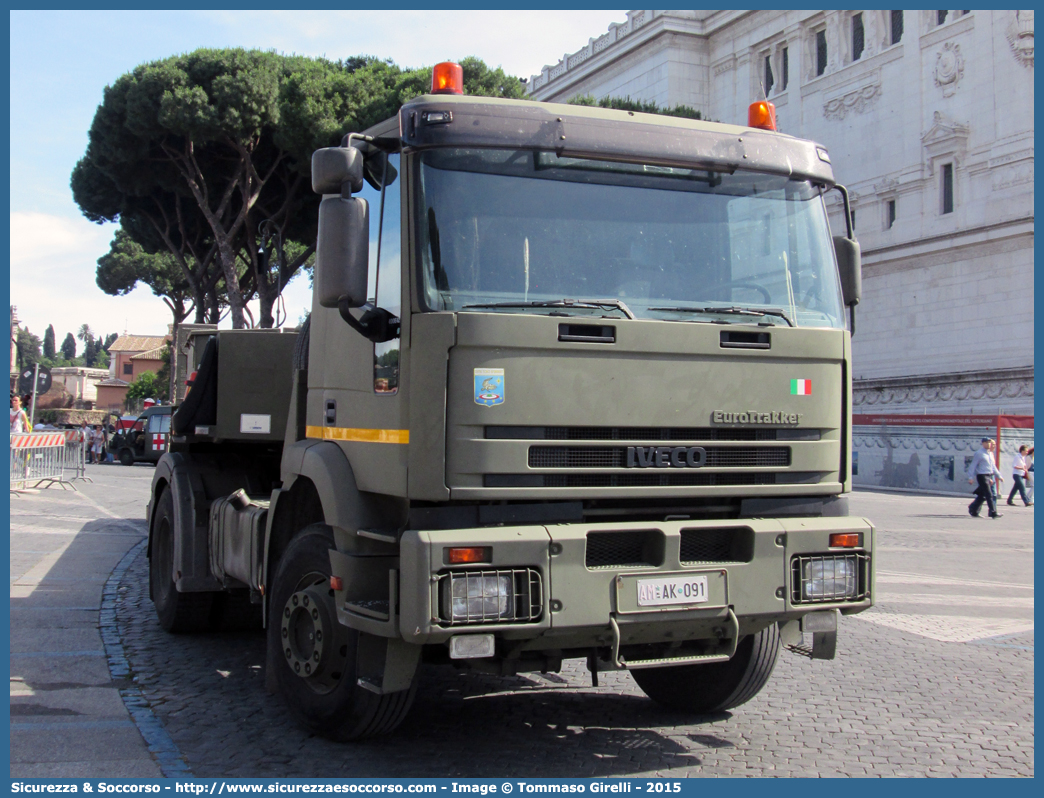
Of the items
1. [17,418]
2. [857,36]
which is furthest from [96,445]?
[857,36]

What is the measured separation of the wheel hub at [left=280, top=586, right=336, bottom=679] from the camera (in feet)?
15.7

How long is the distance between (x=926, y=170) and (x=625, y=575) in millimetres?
38781

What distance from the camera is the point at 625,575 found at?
4.37 m

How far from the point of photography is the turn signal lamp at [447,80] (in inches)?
190

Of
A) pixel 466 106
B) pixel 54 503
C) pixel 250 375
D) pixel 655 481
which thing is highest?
pixel 466 106

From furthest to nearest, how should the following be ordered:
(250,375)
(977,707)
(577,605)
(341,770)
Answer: (250,375) → (977,707) → (341,770) → (577,605)

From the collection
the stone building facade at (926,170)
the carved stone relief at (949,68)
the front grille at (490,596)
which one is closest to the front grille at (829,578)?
the front grille at (490,596)

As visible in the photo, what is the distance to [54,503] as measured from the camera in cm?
1811

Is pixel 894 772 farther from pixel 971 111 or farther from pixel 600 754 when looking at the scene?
pixel 971 111

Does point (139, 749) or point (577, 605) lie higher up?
point (577, 605)

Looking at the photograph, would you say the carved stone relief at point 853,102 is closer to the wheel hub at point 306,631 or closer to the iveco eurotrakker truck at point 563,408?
the iveco eurotrakker truck at point 563,408

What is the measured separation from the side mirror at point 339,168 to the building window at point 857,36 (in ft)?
140

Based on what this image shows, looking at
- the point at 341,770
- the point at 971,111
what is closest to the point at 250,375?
the point at 341,770
